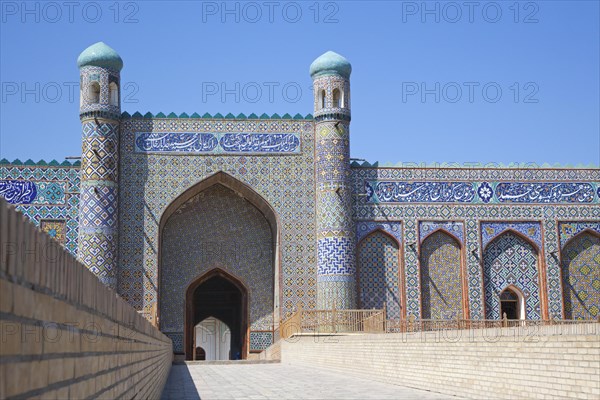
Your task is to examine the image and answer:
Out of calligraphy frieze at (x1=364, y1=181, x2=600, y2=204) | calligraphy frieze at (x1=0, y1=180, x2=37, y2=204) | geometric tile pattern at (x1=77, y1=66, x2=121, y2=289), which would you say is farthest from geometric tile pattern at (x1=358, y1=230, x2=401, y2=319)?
calligraphy frieze at (x1=0, y1=180, x2=37, y2=204)

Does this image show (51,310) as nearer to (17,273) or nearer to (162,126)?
(17,273)

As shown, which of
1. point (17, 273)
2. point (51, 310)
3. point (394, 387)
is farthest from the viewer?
point (394, 387)

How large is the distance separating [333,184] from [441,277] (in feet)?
9.35

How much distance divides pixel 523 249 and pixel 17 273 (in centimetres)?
1597

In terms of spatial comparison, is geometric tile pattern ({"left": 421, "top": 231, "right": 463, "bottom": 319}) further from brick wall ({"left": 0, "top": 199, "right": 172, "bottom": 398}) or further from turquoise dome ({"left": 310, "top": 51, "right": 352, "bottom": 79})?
brick wall ({"left": 0, "top": 199, "right": 172, "bottom": 398})

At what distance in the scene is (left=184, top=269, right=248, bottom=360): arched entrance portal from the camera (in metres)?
17.0

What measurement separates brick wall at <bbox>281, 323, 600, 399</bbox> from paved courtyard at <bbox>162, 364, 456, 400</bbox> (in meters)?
0.20

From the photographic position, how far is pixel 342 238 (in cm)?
1574

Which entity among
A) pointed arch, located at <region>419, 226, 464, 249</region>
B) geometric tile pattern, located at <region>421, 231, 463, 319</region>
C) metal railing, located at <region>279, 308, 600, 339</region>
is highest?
pointed arch, located at <region>419, 226, 464, 249</region>

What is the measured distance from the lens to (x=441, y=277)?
53.4ft

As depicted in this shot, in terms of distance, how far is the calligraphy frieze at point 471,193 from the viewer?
16344 mm

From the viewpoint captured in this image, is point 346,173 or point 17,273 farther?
point 346,173

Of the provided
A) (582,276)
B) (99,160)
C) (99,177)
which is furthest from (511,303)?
(99,160)

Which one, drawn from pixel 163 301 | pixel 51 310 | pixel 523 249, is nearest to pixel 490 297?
pixel 523 249
